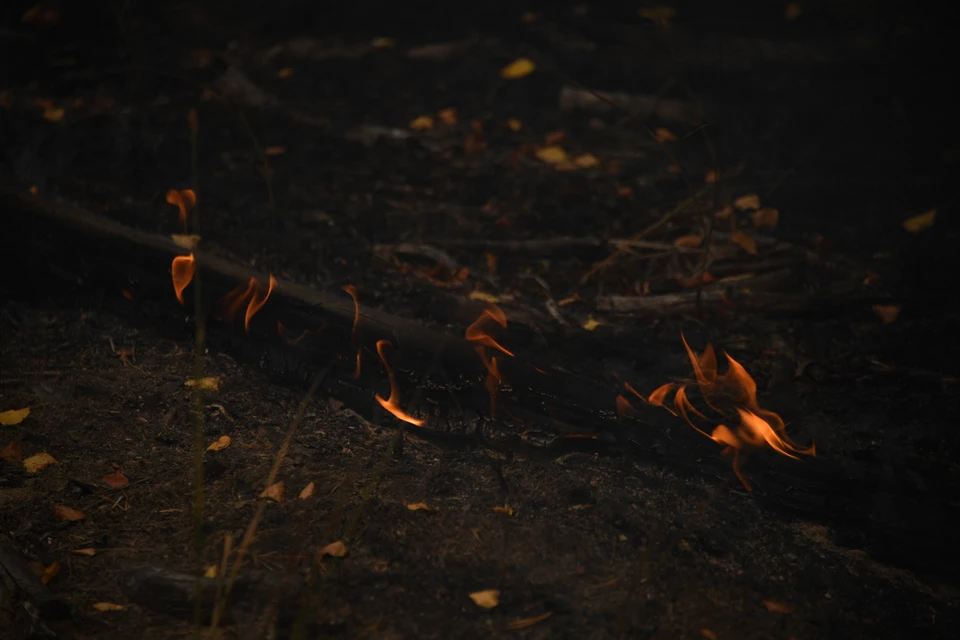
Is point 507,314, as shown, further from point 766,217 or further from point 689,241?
point 766,217

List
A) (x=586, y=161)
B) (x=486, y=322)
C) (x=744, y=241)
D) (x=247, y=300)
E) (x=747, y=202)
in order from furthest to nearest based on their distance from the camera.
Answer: (x=586, y=161) → (x=747, y=202) → (x=744, y=241) → (x=486, y=322) → (x=247, y=300)

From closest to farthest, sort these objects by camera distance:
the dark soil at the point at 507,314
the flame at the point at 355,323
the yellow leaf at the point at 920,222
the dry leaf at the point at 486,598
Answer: the dry leaf at the point at 486,598
the dark soil at the point at 507,314
the flame at the point at 355,323
the yellow leaf at the point at 920,222

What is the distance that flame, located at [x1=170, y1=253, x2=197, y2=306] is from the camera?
3627 mm

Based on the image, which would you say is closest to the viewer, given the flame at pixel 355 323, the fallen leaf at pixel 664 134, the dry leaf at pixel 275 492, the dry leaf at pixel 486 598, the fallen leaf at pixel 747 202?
the dry leaf at pixel 486 598

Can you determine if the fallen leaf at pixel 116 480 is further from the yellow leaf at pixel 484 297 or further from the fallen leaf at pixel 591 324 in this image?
the fallen leaf at pixel 591 324

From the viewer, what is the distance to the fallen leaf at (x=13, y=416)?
10.1 ft

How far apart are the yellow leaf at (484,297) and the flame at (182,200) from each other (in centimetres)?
175

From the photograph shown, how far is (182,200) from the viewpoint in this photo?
447cm

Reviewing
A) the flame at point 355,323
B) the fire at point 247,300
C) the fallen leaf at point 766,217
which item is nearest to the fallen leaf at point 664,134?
the fallen leaf at point 766,217

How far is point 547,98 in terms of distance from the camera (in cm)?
594

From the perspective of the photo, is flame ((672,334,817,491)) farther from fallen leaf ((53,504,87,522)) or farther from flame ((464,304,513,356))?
fallen leaf ((53,504,87,522))

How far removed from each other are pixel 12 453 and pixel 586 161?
12.3 feet

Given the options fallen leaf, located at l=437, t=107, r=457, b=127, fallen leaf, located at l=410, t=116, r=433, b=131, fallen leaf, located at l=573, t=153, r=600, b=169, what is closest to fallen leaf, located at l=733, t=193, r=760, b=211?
fallen leaf, located at l=573, t=153, r=600, b=169

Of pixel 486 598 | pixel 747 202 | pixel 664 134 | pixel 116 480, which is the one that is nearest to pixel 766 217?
pixel 747 202
